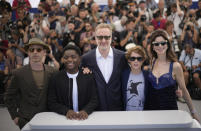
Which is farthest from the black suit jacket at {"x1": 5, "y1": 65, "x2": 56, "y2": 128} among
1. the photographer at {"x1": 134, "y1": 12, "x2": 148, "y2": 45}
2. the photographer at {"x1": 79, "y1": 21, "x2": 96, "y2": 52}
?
the photographer at {"x1": 134, "y1": 12, "x2": 148, "y2": 45}

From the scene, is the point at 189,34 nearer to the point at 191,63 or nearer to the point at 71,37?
the point at 191,63

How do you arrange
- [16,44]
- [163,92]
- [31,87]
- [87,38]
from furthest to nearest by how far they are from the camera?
[16,44] < [87,38] < [163,92] < [31,87]

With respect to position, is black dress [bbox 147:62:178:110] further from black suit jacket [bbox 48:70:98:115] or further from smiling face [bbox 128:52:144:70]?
black suit jacket [bbox 48:70:98:115]

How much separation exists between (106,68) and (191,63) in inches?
152

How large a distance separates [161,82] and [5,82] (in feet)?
13.9

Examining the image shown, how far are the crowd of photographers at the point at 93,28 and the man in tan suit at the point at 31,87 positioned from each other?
306 cm

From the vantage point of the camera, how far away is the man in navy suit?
2564 mm

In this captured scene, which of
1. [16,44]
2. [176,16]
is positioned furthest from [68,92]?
[176,16]

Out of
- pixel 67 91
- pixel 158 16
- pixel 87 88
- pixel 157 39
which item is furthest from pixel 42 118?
pixel 158 16

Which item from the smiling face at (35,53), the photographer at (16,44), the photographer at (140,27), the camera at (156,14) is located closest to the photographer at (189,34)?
the camera at (156,14)

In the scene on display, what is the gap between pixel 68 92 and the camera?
2.16m

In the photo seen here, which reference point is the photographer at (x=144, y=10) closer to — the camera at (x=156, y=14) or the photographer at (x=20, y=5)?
the camera at (x=156, y=14)

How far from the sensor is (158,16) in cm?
627

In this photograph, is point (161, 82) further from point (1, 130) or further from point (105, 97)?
point (1, 130)
